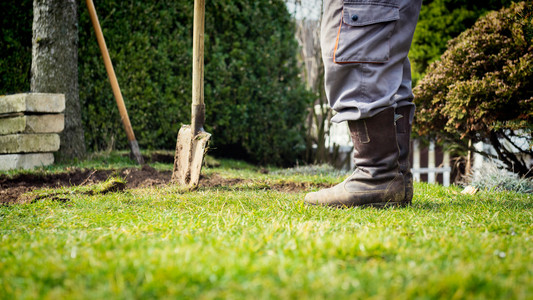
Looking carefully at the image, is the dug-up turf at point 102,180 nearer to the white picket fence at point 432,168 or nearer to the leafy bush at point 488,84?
the leafy bush at point 488,84

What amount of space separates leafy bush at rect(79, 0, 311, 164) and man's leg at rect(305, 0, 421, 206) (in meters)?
3.62

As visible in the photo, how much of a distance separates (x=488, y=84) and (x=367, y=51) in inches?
78.9

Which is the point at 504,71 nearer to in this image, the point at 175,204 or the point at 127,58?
the point at 175,204

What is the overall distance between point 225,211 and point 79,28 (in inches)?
156

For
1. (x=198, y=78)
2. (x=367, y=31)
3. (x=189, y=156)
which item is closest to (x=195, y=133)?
(x=189, y=156)

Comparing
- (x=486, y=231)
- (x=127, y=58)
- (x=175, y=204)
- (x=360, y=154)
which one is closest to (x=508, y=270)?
(x=486, y=231)

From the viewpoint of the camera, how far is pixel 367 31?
2.27 meters

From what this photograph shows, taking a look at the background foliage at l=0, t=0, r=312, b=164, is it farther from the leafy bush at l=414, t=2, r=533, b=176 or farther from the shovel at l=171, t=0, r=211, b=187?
the leafy bush at l=414, t=2, r=533, b=176

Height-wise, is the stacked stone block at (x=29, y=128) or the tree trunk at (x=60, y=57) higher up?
the tree trunk at (x=60, y=57)

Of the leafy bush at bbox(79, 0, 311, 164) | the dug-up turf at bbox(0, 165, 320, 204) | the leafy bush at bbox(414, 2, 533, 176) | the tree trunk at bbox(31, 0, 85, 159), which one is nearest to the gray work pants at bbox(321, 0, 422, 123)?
the dug-up turf at bbox(0, 165, 320, 204)

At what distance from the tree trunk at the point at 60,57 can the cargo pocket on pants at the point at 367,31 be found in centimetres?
363

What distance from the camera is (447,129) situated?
13.8ft

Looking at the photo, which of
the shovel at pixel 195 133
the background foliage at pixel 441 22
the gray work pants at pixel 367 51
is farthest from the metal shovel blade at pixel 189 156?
the background foliage at pixel 441 22

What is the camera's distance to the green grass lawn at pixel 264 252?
1.03m
